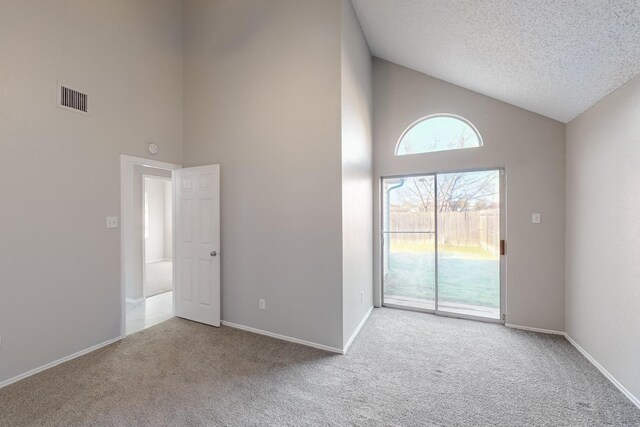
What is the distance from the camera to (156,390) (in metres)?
2.16

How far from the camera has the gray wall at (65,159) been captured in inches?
89.6

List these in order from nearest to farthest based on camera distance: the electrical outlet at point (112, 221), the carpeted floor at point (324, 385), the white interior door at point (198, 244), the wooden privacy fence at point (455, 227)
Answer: the carpeted floor at point (324, 385), the electrical outlet at point (112, 221), the white interior door at point (198, 244), the wooden privacy fence at point (455, 227)

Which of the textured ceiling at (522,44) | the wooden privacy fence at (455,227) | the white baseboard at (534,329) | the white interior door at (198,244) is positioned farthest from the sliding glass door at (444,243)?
the white interior door at (198,244)

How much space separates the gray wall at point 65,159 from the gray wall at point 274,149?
0.75 meters

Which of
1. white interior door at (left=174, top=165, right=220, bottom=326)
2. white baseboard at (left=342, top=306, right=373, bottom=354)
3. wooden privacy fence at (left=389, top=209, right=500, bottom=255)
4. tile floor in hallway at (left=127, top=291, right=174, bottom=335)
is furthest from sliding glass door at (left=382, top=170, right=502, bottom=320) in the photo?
tile floor in hallway at (left=127, top=291, right=174, bottom=335)

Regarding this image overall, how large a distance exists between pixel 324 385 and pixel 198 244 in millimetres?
2372

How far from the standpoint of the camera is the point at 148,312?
3928 mm

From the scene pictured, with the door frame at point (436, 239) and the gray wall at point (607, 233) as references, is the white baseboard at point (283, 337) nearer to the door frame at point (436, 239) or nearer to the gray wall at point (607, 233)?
the door frame at point (436, 239)

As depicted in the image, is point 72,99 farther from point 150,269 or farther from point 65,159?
point 150,269

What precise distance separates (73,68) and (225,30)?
1.73 m

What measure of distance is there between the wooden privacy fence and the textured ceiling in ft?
4.67

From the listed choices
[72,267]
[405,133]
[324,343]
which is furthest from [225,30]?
[324,343]

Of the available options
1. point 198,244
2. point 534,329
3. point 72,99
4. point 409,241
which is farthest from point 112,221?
point 534,329

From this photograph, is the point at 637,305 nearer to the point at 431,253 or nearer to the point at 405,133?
the point at 431,253
